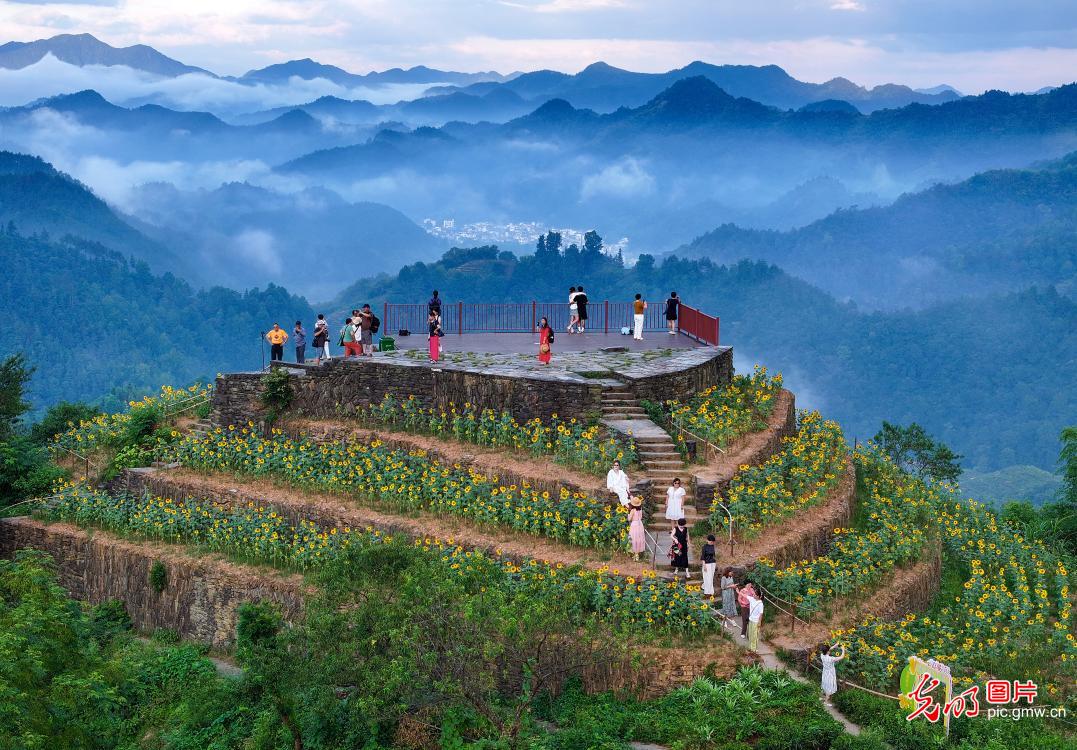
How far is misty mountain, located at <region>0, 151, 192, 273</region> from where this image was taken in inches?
5413

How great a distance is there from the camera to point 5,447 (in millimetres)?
24969

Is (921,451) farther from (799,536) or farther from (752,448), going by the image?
(799,536)

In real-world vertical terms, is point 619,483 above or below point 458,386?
below

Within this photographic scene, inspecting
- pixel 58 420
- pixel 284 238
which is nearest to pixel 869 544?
pixel 58 420

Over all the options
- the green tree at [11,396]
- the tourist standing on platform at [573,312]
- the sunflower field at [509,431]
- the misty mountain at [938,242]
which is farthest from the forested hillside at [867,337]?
the sunflower field at [509,431]

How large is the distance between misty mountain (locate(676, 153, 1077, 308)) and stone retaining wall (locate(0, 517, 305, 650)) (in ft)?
Result: 402

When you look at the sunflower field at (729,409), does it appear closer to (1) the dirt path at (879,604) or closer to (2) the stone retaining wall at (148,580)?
(1) the dirt path at (879,604)

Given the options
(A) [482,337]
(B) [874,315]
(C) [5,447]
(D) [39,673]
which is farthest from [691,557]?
(B) [874,315]

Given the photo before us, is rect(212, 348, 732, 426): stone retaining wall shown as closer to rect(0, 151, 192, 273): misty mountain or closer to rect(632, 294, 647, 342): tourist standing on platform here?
rect(632, 294, 647, 342): tourist standing on platform

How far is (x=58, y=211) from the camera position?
141m

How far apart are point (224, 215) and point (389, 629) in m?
185

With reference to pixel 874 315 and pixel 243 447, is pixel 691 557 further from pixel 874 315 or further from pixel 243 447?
pixel 874 315

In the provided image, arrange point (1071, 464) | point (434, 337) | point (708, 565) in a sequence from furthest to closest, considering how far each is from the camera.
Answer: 1. point (1071, 464)
2. point (434, 337)
3. point (708, 565)

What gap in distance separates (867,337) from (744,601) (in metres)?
101
